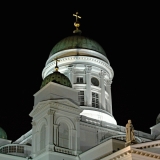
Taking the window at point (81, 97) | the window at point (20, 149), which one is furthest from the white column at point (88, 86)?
the window at point (20, 149)

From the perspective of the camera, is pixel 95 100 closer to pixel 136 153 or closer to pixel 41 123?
pixel 41 123

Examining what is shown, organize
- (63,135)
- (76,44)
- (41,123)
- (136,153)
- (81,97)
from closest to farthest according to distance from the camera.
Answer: (136,153)
(63,135)
(41,123)
(81,97)
(76,44)

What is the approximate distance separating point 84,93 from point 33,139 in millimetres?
9913

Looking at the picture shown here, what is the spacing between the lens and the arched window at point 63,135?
39594 millimetres

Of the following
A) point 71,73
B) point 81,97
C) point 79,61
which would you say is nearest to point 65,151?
point 81,97

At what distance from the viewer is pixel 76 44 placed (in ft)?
170

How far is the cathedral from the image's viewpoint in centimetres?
3653

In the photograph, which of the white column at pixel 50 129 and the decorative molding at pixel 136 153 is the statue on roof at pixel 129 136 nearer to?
the decorative molding at pixel 136 153

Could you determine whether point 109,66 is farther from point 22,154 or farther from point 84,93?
point 22,154

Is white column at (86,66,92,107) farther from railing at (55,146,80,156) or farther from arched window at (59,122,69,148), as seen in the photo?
railing at (55,146,80,156)

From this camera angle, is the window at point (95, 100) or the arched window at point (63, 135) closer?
the arched window at point (63, 135)

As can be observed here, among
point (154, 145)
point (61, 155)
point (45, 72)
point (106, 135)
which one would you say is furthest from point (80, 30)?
point (154, 145)

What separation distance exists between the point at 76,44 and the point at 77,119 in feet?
43.0

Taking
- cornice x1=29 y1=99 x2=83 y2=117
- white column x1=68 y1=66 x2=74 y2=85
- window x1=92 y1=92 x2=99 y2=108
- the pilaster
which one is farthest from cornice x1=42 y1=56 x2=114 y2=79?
cornice x1=29 y1=99 x2=83 y2=117
